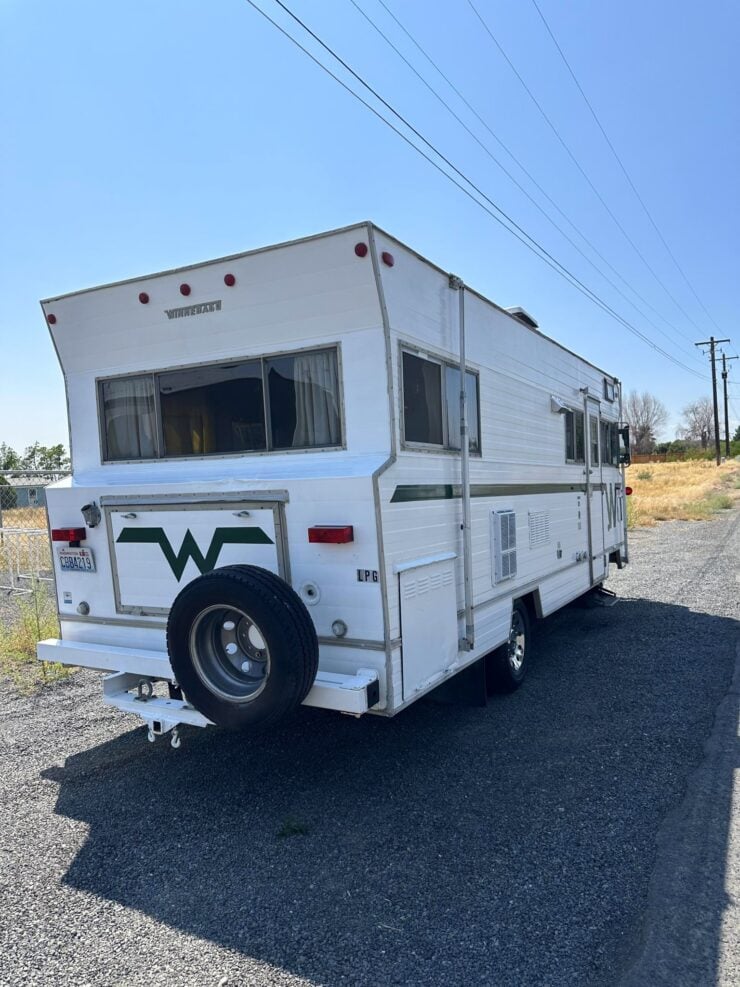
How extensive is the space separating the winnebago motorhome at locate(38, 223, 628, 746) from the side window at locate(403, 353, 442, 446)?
2 centimetres

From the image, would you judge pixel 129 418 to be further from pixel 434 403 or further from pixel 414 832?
pixel 414 832

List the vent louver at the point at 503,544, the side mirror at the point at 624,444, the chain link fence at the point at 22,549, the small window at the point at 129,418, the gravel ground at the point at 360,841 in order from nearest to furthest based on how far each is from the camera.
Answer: the gravel ground at the point at 360,841
the small window at the point at 129,418
the vent louver at the point at 503,544
the side mirror at the point at 624,444
the chain link fence at the point at 22,549

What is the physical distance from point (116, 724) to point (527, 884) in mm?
3262

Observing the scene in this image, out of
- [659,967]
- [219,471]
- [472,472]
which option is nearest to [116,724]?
[219,471]

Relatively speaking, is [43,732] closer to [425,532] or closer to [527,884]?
[425,532]

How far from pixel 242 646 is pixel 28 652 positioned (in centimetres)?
419

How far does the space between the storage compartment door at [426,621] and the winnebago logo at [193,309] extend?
187cm

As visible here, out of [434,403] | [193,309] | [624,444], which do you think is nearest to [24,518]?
[624,444]

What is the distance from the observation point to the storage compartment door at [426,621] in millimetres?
3820

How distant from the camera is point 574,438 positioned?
7375mm

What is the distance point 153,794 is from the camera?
407 centimetres

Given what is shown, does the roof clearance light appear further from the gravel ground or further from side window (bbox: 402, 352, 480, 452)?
the gravel ground

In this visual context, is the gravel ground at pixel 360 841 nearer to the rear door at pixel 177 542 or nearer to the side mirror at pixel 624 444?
the rear door at pixel 177 542

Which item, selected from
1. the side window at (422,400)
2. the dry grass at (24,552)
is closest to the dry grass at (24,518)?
the dry grass at (24,552)
